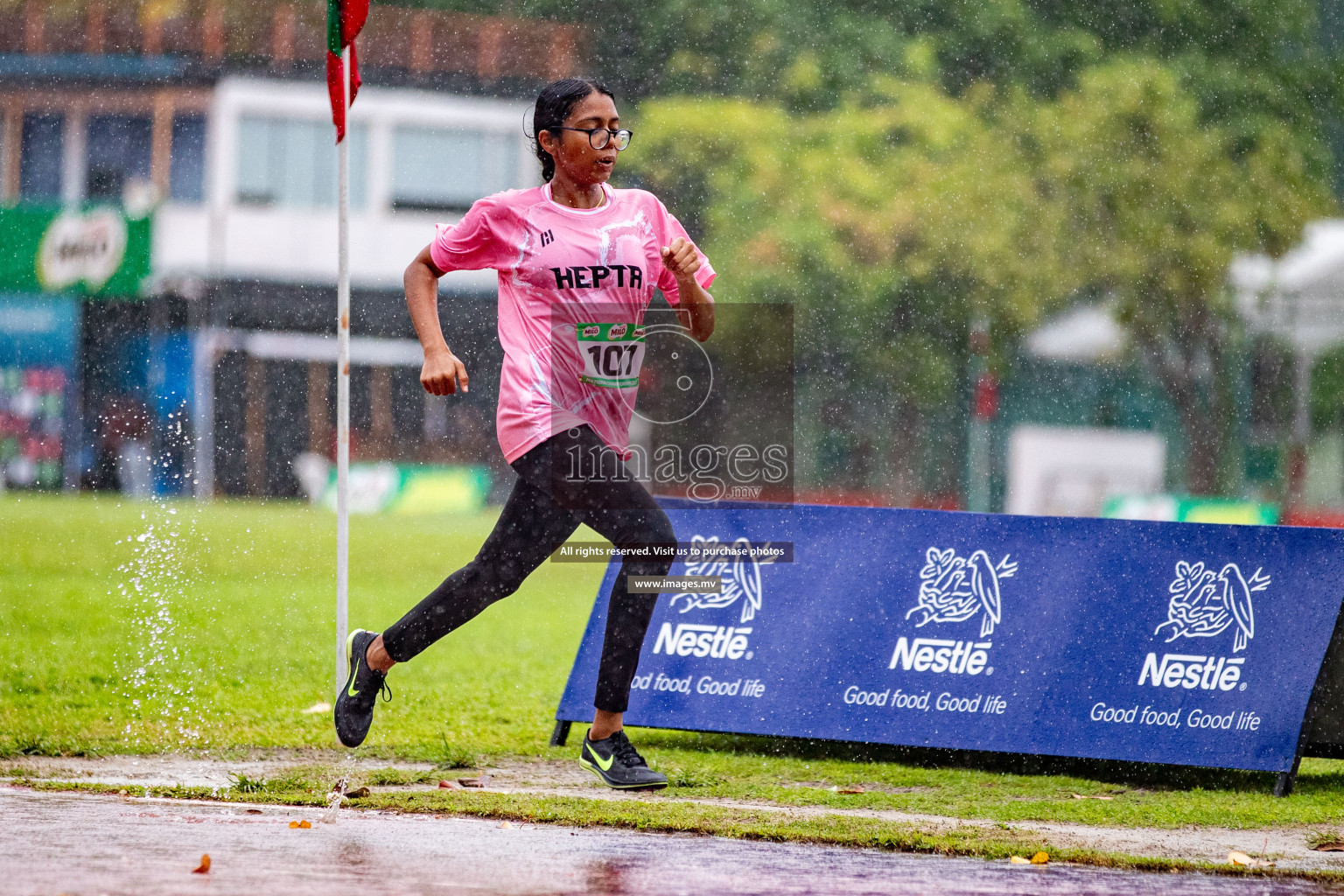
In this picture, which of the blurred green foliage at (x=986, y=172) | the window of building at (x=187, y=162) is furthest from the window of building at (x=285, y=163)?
the blurred green foliage at (x=986, y=172)

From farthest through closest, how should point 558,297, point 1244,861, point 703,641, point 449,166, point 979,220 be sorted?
point 449,166
point 979,220
point 703,641
point 558,297
point 1244,861

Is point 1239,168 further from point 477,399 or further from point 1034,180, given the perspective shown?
point 477,399

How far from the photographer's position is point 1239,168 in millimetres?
20297

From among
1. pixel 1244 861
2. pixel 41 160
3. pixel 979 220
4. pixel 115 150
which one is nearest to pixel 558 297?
pixel 1244 861

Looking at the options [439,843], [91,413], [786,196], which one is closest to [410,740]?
→ [439,843]

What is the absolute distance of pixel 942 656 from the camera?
5539 mm

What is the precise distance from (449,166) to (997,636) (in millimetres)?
18607

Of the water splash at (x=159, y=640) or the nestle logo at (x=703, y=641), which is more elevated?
the nestle logo at (x=703, y=641)

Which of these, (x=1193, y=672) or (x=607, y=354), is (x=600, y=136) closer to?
(x=607, y=354)

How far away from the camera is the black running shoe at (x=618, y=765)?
4719mm

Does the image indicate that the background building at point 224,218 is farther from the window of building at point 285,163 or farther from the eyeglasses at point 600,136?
the eyeglasses at point 600,136

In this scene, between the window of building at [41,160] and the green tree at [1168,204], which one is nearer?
the green tree at [1168,204]

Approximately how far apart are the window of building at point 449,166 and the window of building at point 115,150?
181 inches

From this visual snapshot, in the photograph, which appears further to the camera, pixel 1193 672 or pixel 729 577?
pixel 729 577
